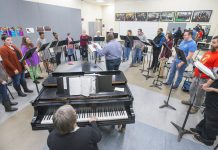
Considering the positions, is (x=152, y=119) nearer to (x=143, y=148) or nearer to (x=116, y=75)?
(x=143, y=148)

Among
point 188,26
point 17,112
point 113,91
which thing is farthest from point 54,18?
point 188,26

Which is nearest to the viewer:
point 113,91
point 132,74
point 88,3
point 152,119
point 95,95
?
point 95,95

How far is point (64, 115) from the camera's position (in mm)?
1130

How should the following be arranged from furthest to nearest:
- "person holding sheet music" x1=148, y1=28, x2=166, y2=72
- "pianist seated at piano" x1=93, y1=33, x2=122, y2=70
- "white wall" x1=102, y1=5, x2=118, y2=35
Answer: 1. "white wall" x1=102, y1=5, x2=118, y2=35
2. "person holding sheet music" x1=148, y1=28, x2=166, y2=72
3. "pianist seated at piano" x1=93, y1=33, x2=122, y2=70

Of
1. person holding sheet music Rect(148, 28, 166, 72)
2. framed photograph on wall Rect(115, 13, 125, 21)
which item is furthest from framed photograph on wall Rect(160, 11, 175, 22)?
person holding sheet music Rect(148, 28, 166, 72)

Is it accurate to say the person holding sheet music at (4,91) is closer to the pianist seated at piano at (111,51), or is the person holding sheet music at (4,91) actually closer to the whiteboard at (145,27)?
the pianist seated at piano at (111,51)

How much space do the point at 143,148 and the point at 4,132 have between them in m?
2.62

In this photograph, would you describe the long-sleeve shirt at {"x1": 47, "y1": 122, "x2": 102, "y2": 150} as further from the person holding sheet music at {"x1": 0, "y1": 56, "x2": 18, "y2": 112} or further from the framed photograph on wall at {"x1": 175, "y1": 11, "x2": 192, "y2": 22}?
the framed photograph on wall at {"x1": 175, "y1": 11, "x2": 192, "y2": 22}

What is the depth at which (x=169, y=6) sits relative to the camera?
824cm

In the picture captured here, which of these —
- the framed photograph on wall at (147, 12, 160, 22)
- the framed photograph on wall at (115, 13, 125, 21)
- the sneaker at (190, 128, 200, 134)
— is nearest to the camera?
the sneaker at (190, 128, 200, 134)

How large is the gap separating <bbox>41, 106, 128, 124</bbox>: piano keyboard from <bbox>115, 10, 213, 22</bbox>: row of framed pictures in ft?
27.5

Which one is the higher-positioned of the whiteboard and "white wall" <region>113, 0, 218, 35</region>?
"white wall" <region>113, 0, 218, 35</region>

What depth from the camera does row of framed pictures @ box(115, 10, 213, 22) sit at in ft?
24.7

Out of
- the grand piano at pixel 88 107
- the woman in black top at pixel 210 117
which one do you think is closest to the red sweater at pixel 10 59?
the grand piano at pixel 88 107
